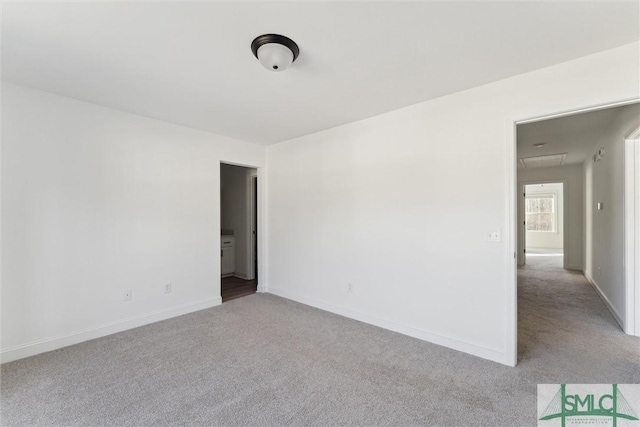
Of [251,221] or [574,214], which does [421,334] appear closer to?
[251,221]

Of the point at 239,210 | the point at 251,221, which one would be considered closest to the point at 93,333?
the point at 251,221

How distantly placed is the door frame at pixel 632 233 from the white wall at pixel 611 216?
15 centimetres

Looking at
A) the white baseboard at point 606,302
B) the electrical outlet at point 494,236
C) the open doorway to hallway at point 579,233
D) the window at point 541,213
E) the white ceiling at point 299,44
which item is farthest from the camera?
the window at point 541,213

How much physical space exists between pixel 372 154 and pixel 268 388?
262 cm

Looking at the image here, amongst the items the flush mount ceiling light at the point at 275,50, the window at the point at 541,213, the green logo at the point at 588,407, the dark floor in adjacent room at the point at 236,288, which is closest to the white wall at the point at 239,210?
the dark floor in adjacent room at the point at 236,288

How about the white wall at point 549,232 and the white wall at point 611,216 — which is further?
the white wall at point 549,232

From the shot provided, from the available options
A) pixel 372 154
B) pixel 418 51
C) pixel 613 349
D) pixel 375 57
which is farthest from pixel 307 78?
pixel 613 349

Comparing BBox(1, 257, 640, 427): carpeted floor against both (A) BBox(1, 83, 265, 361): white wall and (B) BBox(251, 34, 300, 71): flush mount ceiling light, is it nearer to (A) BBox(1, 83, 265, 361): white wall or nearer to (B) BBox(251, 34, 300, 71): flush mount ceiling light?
(A) BBox(1, 83, 265, 361): white wall

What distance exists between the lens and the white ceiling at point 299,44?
5.37 feet

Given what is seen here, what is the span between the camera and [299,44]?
1.95m

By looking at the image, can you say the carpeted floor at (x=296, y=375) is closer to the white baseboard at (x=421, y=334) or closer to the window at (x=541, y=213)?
the white baseboard at (x=421, y=334)

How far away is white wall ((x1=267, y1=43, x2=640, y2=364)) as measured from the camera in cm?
237

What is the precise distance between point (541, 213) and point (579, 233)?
4.67 metres

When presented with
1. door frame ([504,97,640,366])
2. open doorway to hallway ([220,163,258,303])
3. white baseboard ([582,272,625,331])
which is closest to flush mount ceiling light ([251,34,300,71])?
door frame ([504,97,640,366])
